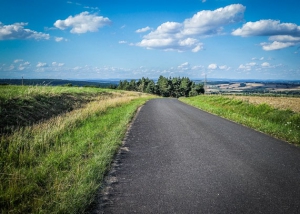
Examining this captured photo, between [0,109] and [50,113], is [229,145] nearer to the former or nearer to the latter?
[0,109]

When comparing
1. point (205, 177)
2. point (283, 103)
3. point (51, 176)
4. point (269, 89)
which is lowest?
point (205, 177)

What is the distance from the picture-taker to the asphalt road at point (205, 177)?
11.3ft

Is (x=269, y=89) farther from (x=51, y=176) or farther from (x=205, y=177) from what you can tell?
(x=51, y=176)

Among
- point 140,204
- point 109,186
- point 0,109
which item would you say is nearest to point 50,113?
point 0,109

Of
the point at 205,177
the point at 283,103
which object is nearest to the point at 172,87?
the point at 283,103

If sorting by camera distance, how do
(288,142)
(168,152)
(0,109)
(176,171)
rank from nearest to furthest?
(176,171) < (168,152) < (288,142) < (0,109)

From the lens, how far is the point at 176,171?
4.83 meters

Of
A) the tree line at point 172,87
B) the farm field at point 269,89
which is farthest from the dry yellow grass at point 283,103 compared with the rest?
the tree line at point 172,87

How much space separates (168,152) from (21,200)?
13.2 ft

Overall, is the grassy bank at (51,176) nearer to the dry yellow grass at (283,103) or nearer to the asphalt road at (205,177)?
the asphalt road at (205,177)

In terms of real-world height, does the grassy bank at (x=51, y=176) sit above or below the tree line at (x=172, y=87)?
below

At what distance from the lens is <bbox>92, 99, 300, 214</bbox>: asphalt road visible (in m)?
3.43

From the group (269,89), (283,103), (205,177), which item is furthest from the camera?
(269,89)

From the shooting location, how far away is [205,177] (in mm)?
4512
